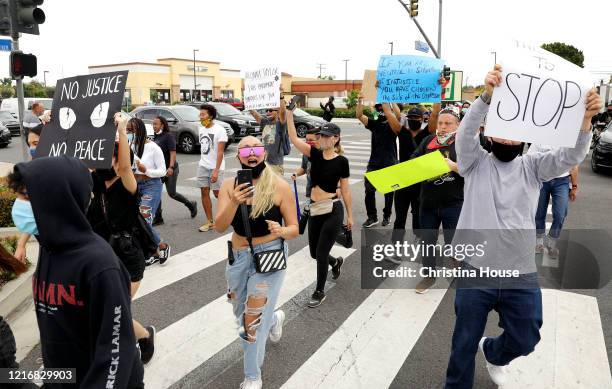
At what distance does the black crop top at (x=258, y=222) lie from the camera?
3.11 metres

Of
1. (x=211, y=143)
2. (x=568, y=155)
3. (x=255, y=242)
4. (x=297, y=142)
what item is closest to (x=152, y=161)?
(x=211, y=143)

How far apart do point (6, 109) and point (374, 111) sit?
967 inches

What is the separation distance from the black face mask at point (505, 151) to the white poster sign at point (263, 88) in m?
4.51

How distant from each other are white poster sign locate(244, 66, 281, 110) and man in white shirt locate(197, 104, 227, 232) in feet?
2.03

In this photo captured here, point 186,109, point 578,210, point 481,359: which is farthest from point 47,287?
point 186,109

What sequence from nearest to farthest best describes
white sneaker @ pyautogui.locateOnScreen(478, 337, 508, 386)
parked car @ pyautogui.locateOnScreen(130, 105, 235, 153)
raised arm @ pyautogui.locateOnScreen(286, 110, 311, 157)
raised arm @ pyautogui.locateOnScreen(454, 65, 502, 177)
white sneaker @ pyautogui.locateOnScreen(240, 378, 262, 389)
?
raised arm @ pyautogui.locateOnScreen(454, 65, 502, 177), white sneaker @ pyautogui.locateOnScreen(240, 378, 262, 389), white sneaker @ pyautogui.locateOnScreen(478, 337, 508, 386), raised arm @ pyautogui.locateOnScreen(286, 110, 311, 157), parked car @ pyautogui.locateOnScreen(130, 105, 235, 153)

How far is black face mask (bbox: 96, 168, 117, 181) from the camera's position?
3381mm

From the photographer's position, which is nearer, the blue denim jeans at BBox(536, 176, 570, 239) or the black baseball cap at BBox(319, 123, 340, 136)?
the black baseball cap at BBox(319, 123, 340, 136)

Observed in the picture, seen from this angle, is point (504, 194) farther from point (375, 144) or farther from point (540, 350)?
Answer: point (375, 144)

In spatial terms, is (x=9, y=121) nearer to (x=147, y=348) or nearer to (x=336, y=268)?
(x=336, y=268)

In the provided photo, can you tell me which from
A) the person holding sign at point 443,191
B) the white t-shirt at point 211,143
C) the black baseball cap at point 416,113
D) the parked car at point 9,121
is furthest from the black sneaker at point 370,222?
the parked car at point 9,121

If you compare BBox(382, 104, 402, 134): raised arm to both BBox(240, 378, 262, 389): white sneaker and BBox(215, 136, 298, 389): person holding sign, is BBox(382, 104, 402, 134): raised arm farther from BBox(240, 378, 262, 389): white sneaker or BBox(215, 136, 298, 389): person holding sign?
BBox(240, 378, 262, 389): white sneaker

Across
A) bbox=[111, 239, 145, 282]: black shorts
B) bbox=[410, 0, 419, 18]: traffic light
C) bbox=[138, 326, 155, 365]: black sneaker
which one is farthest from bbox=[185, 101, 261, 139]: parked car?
bbox=[138, 326, 155, 365]: black sneaker

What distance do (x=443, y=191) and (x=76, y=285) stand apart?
3560 mm
